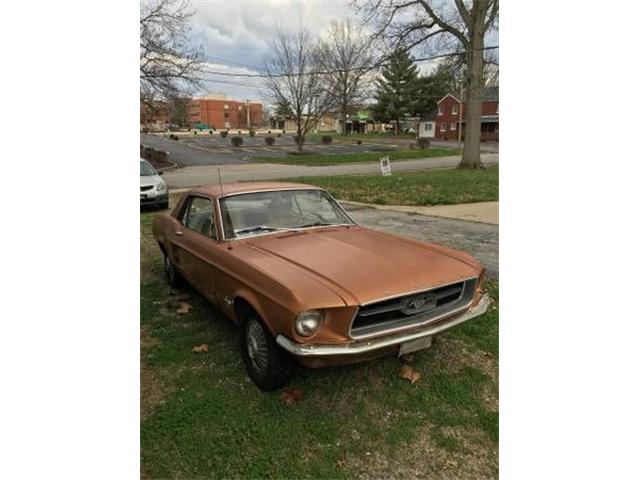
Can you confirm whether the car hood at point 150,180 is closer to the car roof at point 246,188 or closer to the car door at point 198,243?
the car door at point 198,243

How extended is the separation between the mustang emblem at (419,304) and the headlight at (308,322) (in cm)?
47

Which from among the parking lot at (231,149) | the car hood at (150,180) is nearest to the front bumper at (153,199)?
the car hood at (150,180)

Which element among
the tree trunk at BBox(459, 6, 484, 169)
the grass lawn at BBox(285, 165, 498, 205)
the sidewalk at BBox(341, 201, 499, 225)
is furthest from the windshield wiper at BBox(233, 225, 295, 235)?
the grass lawn at BBox(285, 165, 498, 205)

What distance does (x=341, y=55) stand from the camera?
571 centimetres

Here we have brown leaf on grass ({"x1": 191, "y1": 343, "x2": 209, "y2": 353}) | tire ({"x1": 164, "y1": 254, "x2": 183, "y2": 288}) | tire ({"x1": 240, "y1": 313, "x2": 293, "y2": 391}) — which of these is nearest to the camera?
tire ({"x1": 240, "y1": 313, "x2": 293, "y2": 391})

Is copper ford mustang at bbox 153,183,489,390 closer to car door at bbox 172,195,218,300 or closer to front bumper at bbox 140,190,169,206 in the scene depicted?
car door at bbox 172,195,218,300

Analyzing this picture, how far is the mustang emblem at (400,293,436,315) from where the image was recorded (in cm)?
232

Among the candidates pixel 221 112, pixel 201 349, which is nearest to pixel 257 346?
pixel 201 349

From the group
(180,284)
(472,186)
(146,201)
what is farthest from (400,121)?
(180,284)

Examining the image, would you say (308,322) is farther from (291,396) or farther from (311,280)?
(291,396)

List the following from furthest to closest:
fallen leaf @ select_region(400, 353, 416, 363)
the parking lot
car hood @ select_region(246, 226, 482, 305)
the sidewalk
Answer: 1. the parking lot
2. the sidewalk
3. fallen leaf @ select_region(400, 353, 416, 363)
4. car hood @ select_region(246, 226, 482, 305)

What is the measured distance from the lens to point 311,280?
7.48 feet

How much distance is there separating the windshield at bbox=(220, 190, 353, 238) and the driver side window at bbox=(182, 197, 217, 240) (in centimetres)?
14

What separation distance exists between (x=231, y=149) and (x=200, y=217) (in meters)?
32.9
